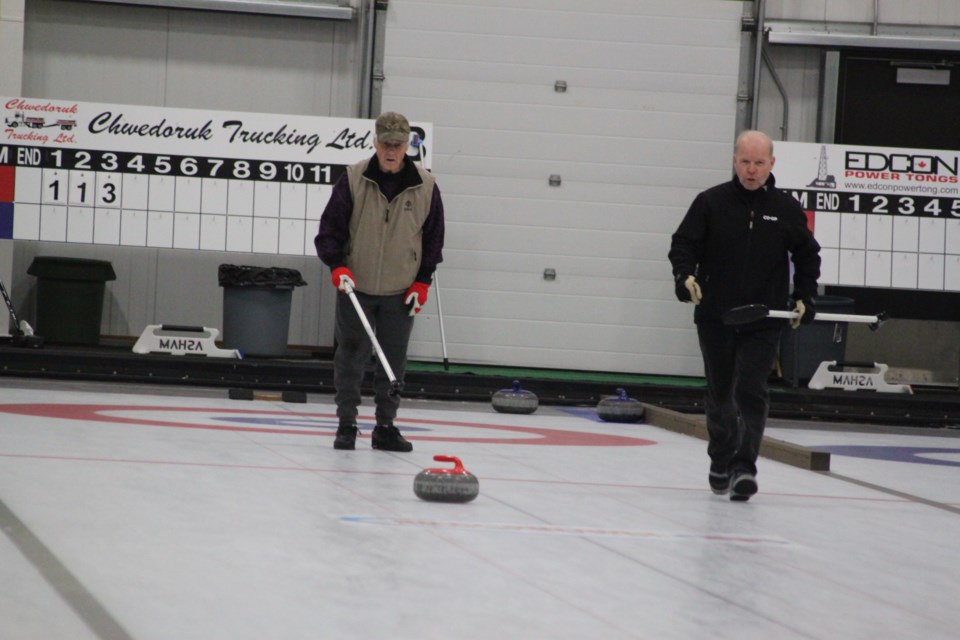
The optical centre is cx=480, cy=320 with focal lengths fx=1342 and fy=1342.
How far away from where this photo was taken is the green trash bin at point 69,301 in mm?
10664

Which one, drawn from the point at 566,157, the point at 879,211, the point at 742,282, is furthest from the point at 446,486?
the point at 566,157

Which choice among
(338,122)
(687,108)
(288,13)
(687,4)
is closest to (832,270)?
(687,108)

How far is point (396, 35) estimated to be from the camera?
37.0 ft

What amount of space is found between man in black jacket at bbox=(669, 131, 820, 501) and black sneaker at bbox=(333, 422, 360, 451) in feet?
5.41

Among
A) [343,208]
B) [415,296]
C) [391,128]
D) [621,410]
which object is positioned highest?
[391,128]

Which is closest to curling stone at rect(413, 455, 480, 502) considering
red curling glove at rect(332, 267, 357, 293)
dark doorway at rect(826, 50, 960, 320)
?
red curling glove at rect(332, 267, 357, 293)

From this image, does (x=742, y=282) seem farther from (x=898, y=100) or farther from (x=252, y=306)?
(x=898, y=100)

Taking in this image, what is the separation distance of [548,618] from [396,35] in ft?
29.5

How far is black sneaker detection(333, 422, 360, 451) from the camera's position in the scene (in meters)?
5.94

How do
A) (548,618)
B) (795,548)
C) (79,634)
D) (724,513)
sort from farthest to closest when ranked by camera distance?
(724,513), (795,548), (548,618), (79,634)

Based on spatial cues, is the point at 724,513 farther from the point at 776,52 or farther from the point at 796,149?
the point at 776,52

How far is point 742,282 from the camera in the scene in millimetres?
5035

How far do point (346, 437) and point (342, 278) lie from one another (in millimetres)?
742

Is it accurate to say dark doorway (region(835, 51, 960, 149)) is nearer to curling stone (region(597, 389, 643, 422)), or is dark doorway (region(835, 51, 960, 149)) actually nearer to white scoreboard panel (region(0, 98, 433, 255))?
curling stone (region(597, 389, 643, 422))
